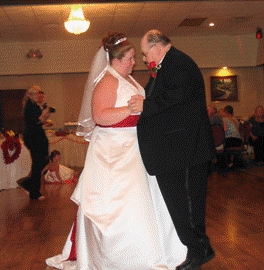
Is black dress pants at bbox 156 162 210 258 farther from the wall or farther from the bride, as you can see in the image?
the wall

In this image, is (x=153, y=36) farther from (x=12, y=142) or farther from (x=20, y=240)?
(x=12, y=142)

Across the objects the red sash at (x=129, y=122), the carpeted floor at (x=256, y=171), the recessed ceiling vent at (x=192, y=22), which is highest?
the recessed ceiling vent at (x=192, y=22)

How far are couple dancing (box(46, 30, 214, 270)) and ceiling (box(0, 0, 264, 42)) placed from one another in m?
5.82

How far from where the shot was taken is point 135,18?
1089 cm

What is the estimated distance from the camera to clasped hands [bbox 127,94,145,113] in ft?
10.1

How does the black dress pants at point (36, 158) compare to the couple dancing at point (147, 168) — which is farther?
the black dress pants at point (36, 158)

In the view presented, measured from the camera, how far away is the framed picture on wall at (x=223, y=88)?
47.7ft

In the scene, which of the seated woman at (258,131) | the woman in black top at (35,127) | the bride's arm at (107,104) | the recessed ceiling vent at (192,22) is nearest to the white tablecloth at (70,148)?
the recessed ceiling vent at (192,22)

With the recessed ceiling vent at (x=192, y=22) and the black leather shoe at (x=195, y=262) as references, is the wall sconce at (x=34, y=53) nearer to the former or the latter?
the recessed ceiling vent at (x=192, y=22)

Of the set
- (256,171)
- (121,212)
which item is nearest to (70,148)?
(256,171)

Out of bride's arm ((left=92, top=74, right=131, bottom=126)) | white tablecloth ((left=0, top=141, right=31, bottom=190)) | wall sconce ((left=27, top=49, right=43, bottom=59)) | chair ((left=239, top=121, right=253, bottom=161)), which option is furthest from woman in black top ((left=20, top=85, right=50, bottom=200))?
wall sconce ((left=27, top=49, right=43, bottom=59))

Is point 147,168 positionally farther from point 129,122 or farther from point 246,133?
point 246,133

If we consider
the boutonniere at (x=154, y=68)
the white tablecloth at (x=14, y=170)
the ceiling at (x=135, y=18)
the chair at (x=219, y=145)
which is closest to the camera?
the boutonniere at (x=154, y=68)

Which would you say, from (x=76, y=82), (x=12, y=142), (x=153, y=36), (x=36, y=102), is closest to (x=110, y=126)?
(x=153, y=36)
